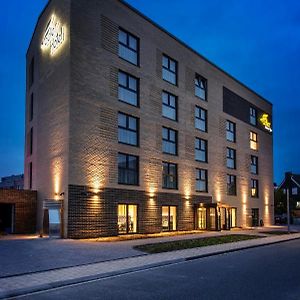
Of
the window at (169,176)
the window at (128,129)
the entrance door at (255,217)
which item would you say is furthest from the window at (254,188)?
the window at (128,129)

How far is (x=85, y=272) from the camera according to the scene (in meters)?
10.9

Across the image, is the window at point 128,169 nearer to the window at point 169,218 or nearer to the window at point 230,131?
the window at point 169,218

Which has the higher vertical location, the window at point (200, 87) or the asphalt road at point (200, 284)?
the window at point (200, 87)

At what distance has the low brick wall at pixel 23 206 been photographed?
24.4 meters

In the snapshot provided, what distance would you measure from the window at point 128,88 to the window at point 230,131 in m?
12.6

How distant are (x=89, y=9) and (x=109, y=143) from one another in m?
7.66

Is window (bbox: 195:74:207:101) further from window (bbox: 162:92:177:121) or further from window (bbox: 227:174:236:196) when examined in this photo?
window (bbox: 227:174:236:196)

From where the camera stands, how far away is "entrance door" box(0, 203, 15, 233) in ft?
81.3

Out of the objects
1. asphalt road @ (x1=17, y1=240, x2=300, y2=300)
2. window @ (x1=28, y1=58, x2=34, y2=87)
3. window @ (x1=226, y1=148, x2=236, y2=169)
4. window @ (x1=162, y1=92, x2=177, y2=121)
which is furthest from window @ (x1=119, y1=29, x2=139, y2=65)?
asphalt road @ (x1=17, y1=240, x2=300, y2=300)

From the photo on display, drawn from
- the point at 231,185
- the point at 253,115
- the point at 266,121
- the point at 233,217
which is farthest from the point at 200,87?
the point at 266,121

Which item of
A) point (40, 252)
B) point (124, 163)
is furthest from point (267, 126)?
point (40, 252)

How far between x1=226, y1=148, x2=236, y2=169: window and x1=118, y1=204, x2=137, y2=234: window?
13.2 meters

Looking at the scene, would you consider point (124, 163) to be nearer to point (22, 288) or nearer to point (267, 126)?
point (22, 288)

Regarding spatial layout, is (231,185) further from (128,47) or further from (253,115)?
(128,47)
